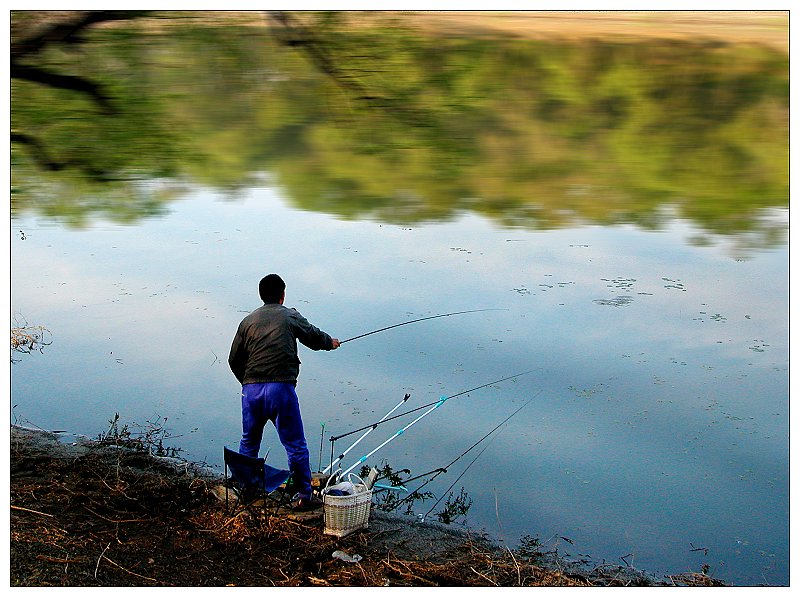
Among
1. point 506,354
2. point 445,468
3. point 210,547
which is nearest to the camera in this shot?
point 210,547

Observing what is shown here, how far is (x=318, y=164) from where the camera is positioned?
776 cm

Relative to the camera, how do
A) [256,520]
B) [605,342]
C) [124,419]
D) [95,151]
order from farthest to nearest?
[95,151], [605,342], [124,419], [256,520]

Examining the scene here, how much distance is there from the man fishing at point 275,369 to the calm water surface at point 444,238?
1.01 metres

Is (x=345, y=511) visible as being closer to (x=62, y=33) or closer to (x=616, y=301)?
(x=616, y=301)

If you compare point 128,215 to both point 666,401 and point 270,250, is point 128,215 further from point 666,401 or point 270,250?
point 666,401

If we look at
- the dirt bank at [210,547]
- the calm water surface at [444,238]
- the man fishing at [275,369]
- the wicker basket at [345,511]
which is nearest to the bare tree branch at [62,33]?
the calm water surface at [444,238]

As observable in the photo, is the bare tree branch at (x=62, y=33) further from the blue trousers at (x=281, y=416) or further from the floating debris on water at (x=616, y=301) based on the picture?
the floating debris on water at (x=616, y=301)

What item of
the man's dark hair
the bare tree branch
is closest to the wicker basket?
the man's dark hair

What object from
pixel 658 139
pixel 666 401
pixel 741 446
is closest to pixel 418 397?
pixel 666 401

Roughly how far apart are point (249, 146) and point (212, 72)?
807 mm

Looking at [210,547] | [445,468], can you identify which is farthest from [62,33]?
[210,547]

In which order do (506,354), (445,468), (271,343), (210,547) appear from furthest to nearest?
(506,354)
(445,468)
(271,343)
(210,547)

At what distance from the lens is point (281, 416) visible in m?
3.93

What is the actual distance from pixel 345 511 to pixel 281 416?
505 millimetres
